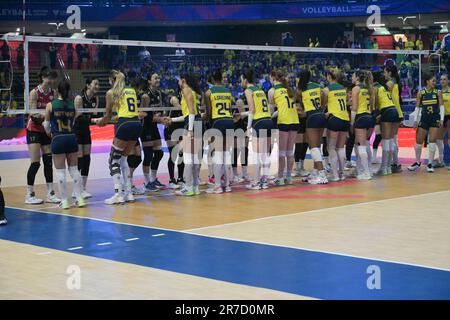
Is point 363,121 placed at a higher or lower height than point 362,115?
lower

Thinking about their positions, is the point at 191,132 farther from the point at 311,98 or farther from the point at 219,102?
the point at 311,98

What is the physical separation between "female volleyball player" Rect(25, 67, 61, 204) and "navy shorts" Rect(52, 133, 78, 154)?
966 millimetres

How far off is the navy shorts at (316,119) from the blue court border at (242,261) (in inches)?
204

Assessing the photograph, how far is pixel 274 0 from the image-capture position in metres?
38.4

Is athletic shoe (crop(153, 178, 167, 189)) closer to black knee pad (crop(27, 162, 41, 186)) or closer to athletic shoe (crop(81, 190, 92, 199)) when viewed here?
athletic shoe (crop(81, 190, 92, 199))

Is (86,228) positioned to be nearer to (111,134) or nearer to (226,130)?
(226,130)

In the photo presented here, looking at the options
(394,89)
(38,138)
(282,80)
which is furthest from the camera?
(394,89)

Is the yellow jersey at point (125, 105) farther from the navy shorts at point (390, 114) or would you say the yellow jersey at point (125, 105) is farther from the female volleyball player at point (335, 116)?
the navy shorts at point (390, 114)

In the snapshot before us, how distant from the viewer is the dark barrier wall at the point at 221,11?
1407 inches

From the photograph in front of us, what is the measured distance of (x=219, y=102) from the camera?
44.9 feet

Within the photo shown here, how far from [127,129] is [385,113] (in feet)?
19.8

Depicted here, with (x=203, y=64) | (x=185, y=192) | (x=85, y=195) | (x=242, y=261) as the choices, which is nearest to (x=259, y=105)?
(x=185, y=192)

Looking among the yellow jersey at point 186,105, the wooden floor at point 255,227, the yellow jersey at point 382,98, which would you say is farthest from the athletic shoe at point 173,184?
the yellow jersey at point 382,98

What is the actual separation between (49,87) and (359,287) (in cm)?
758
